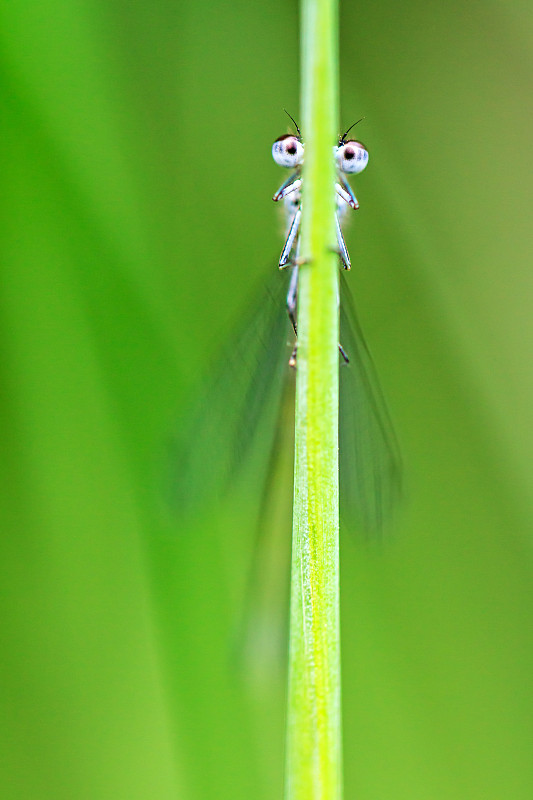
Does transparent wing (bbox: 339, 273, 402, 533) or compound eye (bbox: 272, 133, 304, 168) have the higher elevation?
compound eye (bbox: 272, 133, 304, 168)

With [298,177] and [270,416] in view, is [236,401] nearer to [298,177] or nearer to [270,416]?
[270,416]

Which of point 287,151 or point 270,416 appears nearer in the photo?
point 287,151

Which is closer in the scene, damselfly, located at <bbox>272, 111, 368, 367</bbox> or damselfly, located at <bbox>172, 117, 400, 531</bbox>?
damselfly, located at <bbox>272, 111, 368, 367</bbox>

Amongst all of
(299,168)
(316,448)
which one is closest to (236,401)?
(299,168)

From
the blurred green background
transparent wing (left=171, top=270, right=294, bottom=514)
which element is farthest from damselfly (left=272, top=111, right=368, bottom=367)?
the blurred green background

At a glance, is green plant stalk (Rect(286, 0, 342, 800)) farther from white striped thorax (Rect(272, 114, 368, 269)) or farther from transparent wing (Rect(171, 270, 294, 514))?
transparent wing (Rect(171, 270, 294, 514))

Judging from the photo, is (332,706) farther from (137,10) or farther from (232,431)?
(137,10)

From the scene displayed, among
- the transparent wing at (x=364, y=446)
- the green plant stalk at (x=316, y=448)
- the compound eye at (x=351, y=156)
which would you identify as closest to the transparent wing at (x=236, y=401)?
the transparent wing at (x=364, y=446)
